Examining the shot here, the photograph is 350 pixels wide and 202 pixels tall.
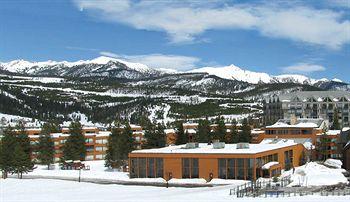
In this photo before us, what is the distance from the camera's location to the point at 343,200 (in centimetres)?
5203

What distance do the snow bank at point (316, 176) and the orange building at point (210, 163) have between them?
201 inches

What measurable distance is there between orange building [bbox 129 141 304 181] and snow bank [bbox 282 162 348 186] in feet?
16.7

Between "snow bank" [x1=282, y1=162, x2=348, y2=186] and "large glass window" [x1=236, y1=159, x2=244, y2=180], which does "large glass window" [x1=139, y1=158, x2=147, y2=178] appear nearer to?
"large glass window" [x1=236, y1=159, x2=244, y2=180]

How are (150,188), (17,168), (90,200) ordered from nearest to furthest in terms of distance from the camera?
(90,200), (150,188), (17,168)

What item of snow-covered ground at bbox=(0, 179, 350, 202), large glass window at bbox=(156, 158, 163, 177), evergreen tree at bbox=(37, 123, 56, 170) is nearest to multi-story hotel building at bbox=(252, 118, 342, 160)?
large glass window at bbox=(156, 158, 163, 177)

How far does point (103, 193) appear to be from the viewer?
2778 inches

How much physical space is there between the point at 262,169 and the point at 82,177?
3236 centimetres

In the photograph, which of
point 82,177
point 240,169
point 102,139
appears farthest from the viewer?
point 102,139

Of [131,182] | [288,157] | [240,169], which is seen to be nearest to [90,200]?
[131,182]

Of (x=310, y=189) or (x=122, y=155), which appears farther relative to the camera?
(x=122, y=155)

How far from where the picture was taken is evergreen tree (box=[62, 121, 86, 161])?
119 metres

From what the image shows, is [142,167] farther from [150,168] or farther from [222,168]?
[222,168]

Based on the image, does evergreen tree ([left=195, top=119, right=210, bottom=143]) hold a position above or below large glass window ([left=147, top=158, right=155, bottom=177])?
above

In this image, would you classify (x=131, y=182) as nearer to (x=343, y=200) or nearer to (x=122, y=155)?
(x=122, y=155)
